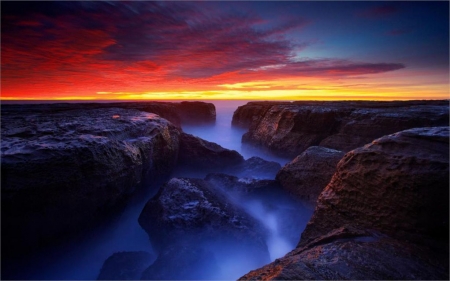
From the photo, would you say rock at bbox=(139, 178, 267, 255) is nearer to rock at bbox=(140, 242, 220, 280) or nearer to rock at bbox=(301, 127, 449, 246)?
rock at bbox=(140, 242, 220, 280)

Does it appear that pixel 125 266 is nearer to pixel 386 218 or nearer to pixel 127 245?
pixel 127 245

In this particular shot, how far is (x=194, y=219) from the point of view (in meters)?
3.83

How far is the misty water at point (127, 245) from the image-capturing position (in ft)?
10.3

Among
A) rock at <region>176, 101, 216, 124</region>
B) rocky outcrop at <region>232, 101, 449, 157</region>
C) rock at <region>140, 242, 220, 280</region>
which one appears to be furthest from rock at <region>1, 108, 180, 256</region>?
rock at <region>176, 101, 216, 124</region>

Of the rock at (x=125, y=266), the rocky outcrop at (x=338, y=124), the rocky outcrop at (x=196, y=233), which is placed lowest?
the rock at (x=125, y=266)

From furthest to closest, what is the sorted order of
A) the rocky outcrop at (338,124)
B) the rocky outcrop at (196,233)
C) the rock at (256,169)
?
the rock at (256,169) < the rocky outcrop at (338,124) < the rocky outcrop at (196,233)

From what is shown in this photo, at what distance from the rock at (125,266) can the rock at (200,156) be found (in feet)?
12.1

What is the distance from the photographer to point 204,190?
443 centimetres

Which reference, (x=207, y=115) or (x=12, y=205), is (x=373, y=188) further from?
(x=207, y=115)

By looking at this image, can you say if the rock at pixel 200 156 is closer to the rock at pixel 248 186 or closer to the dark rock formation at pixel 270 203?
the dark rock formation at pixel 270 203

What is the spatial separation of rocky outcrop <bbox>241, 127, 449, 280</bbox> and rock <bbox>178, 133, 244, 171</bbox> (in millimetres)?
4463

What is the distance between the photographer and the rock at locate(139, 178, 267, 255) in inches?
146

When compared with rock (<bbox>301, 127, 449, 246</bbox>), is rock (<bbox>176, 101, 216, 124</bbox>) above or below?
above

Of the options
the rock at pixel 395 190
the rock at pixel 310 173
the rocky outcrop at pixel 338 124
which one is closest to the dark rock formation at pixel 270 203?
the rock at pixel 310 173
